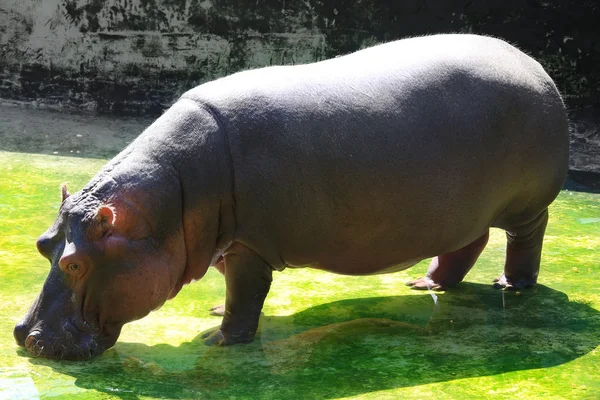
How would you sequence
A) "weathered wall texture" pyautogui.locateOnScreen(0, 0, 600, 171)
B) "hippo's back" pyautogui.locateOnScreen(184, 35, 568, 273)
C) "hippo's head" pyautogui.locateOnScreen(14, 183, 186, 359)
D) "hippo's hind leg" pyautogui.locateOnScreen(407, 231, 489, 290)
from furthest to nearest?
"weathered wall texture" pyautogui.locateOnScreen(0, 0, 600, 171) → "hippo's hind leg" pyautogui.locateOnScreen(407, 231, 489, 290) → "hippo's back" pyautogui.locateOnScreen(184, 35, 568, 273) → "hippo's head" pyautogui.locateOnScreen(14, 183, 186, 359)

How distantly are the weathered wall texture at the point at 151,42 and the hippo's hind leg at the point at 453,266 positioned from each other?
13.7ft

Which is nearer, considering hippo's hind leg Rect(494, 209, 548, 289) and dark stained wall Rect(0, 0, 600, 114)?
hippo's hind leg Rect(494, 209, 548, 289)

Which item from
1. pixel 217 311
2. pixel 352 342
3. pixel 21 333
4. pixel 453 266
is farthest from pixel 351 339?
pixel 21 333

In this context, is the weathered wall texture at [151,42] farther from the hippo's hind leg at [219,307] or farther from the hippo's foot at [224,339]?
the hippo's foot at [224,339]

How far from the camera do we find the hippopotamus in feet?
14.7

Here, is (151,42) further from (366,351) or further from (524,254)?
(366,351)

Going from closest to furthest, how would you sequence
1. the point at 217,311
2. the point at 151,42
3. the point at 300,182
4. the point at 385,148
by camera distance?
the point at 300,182
the point at 385,148
the point at 217,311
the point at 151,42

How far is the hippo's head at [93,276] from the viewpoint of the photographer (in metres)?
4.41

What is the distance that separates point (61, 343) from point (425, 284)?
2.20m

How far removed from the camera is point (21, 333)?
452 cm

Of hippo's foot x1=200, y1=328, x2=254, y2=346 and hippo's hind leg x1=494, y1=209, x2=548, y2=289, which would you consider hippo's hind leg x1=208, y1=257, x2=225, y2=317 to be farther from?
hippo's hind leg x1=494, y1=209, x2=548, y2=289

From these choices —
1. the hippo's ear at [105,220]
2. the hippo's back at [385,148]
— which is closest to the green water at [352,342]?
the hippo's back at [385,148]

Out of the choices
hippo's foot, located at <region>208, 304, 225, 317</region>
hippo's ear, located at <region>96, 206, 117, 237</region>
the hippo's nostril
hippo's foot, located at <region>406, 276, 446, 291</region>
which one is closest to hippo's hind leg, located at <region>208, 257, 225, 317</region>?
hippo's foot, located at <region>208, 304, 225, 317</region>

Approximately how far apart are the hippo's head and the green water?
11 cm
